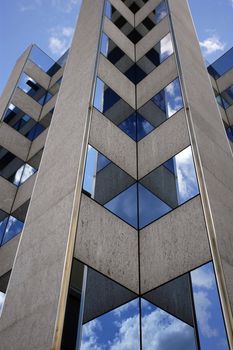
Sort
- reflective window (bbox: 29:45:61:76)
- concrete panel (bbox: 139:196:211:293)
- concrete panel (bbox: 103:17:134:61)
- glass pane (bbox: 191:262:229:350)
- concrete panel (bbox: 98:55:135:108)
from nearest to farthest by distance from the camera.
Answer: glass pane (bbox: 191:262:229:350)
concrete panel (bbox: 139:196:211:293)
concrete panel (bbox: 98:55:135:108)
concrete panel (bbox: 103:17:134:61)
reflective window (bbox: 29:45:61:76)

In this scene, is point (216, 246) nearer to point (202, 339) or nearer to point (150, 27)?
point (202, 339)

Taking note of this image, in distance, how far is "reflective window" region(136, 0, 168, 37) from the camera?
21.7 m

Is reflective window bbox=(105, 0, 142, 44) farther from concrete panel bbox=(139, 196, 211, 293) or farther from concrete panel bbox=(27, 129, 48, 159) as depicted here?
concrete panel bbox=(139, 196, 211, 293)

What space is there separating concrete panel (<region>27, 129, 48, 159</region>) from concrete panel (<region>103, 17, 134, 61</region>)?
6.61 meters

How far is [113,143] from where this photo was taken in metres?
13.9

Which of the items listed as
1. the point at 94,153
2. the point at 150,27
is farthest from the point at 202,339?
the point at 150,27

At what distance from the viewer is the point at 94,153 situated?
42.0ft

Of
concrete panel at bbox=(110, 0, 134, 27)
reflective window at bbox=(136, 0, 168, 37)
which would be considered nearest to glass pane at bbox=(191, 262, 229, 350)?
reflective window at bbox=(136, 0, 168, 37)

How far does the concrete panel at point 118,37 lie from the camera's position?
64.9 ft

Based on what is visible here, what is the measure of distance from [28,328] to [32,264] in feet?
6.67

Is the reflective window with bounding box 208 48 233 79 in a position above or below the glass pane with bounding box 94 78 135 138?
below

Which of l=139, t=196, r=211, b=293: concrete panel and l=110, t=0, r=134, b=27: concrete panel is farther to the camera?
l=110, t=0, r=134, b=27: concrete panel

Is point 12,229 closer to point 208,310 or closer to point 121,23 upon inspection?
point 208,310

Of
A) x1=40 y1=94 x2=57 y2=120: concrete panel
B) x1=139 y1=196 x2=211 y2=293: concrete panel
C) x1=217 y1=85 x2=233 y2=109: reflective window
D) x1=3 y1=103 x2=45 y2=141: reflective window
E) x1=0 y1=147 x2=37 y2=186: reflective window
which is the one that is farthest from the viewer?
x1=217 y1=85 x2=233 y2=109: reflective window
